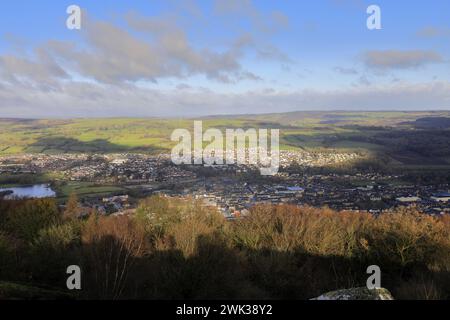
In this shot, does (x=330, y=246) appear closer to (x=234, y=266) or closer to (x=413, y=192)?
(x=234, y=266)

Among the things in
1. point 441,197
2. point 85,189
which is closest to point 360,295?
point 441,197

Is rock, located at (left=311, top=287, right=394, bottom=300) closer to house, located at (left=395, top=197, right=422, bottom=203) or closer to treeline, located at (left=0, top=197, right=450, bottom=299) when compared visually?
treeline, located at (left=0, top=197, right=450, bottom=299)

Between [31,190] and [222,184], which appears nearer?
[31,190]

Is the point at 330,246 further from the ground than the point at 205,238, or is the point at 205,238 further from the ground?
the point at 205,238

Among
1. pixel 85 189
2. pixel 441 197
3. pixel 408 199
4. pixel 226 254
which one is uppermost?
pixel 226 254

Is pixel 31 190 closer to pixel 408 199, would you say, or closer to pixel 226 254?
pixel 226 254

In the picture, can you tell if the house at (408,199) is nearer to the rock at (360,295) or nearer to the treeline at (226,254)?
the treeline at (226,254)

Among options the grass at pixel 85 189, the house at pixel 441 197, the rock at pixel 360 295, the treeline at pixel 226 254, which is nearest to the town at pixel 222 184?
the house at pixel 441 197

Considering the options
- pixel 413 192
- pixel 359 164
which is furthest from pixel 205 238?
pixel 359 164

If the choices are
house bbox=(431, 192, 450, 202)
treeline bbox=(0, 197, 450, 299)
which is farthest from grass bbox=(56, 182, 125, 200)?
house bbox=(431, 192, 450, 202)
